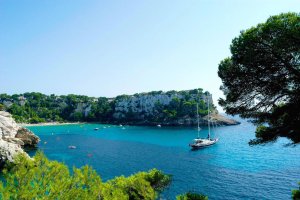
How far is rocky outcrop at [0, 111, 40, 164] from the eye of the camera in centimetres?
5645

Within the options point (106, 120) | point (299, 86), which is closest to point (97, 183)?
point (299, 86)

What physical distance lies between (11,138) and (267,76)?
75.8 m

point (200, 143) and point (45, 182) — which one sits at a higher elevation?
point (45, 182)

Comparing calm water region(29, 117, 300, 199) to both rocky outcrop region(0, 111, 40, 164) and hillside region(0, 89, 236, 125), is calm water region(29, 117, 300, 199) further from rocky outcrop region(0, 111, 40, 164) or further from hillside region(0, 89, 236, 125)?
hillside region(0, 89, 236, 125)

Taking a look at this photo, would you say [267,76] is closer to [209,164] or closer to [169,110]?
[209,164]

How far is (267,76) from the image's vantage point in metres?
17.4

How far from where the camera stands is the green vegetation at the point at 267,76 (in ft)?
51.0

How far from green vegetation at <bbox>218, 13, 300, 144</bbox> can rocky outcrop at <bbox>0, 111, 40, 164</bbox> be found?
4995 cm

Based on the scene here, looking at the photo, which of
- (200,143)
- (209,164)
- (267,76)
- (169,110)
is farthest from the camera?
(169,110)

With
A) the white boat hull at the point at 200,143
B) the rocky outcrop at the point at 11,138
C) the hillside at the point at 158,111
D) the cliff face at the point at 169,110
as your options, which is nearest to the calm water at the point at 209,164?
the white boat hull at the point at 200,143

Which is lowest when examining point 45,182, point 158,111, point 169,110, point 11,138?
point 11,138

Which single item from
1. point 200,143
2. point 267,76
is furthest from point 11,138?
point 267,76

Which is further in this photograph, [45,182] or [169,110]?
[169,110]

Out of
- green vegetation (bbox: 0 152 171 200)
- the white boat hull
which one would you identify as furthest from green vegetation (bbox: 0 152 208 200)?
the white boat hull
